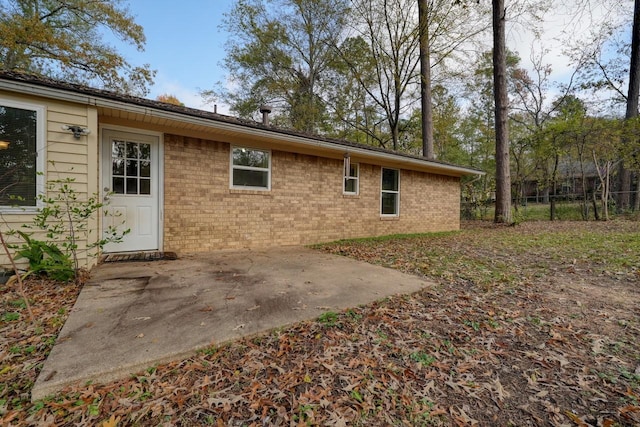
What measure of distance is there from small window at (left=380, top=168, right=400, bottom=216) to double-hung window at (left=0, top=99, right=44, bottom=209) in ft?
26.8

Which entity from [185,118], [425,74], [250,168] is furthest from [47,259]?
[425,74]

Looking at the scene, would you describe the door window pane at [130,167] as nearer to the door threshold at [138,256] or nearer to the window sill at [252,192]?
the door threshold at [138,256]

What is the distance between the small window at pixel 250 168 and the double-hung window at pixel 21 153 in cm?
317

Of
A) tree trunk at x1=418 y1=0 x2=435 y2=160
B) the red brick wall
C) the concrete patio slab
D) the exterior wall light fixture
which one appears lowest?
the concrete patio slab

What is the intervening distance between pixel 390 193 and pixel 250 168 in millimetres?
5094

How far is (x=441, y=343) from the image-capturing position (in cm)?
240

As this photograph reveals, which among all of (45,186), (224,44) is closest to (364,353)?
(45,186)

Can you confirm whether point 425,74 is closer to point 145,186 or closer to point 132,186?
point 145,186

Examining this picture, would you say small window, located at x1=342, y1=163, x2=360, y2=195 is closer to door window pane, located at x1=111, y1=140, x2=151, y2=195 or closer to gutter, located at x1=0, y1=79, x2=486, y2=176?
gutter, located at x1=0, y1=79, x2=486, y2=176

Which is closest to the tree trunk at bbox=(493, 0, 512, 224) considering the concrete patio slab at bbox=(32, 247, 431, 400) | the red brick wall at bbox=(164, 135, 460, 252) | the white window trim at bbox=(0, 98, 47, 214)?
the red brick wall at bbox=(164, 135, 460, 252)

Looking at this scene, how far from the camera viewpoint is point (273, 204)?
→ 23.0ft

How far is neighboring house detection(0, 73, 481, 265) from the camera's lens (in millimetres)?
3861

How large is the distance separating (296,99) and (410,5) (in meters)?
7.13

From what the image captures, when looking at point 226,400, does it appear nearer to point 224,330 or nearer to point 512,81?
point 224,330
